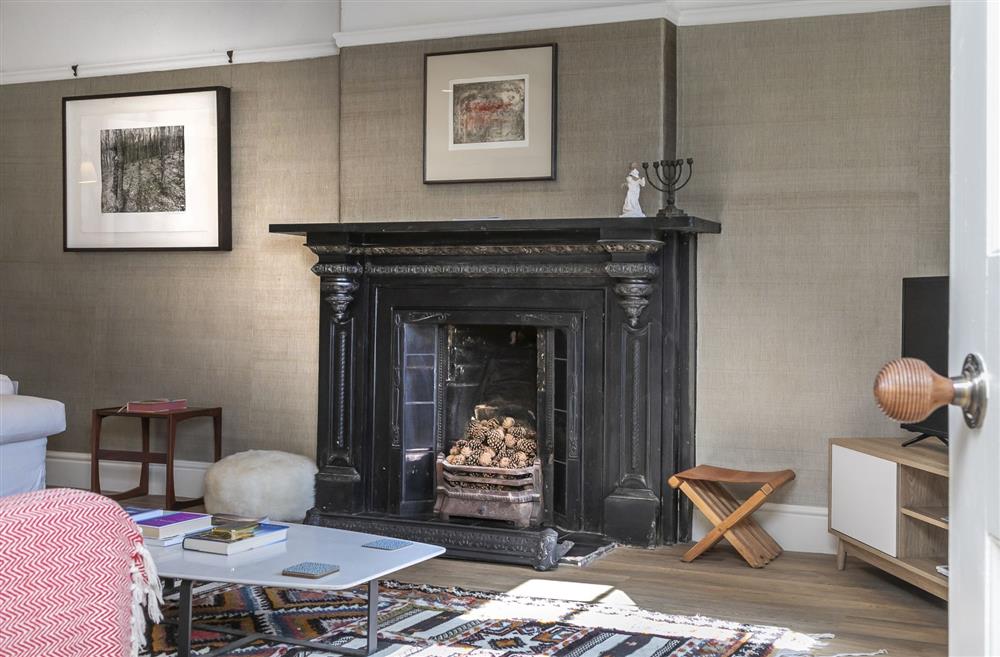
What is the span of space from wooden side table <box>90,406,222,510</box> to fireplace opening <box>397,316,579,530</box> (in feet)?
3.82

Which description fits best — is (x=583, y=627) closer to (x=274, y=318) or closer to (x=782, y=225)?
(x=782, y=225)

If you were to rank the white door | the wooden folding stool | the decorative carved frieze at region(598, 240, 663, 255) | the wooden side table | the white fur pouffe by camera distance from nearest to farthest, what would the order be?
1. the white door
2. the wooden folding stool
3. the decorative carved frieze at region(598, 240, 663, 255)
4. the white fur pouffe
5. the wooden side table

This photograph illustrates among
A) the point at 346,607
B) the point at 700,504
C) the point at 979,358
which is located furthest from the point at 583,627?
the point at 979,358

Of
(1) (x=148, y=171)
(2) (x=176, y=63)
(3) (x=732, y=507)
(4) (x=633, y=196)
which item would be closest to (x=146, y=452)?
(1) (x=148, y=171)

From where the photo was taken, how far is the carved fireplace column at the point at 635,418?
4480 millimetres

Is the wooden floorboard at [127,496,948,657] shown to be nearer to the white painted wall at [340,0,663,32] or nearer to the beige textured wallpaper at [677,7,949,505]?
the beige textured wallpaper at [677,7,949,505]

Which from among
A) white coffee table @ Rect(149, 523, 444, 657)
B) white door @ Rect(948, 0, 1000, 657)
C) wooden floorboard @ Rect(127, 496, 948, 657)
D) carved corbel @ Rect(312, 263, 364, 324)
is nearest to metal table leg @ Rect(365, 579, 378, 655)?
white coffee table @ Rect(149, 523, 444, 657)

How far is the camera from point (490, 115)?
4867 millimetres

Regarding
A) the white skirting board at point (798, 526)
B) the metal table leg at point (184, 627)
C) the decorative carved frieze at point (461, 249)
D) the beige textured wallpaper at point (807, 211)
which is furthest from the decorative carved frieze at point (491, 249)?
the metal table leg at point (184, 627)

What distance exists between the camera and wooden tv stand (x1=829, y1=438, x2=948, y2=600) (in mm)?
3611

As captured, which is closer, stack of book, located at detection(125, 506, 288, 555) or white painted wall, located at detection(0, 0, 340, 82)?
stack of book, located at detection(125, 506, 288, 555)

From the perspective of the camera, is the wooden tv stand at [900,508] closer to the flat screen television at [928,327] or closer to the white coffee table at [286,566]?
the flat screen television at [928,327]

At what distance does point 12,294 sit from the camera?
6230 mm

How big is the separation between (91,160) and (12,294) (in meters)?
0.98
